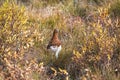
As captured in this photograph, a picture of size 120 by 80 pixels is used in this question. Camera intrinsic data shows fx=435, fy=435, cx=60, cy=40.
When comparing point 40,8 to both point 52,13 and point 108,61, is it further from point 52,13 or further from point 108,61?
point 108,61

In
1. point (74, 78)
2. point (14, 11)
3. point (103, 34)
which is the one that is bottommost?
point (74, 78)

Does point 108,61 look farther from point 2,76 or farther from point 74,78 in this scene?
point 2,76

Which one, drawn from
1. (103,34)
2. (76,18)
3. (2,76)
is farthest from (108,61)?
(76,18)

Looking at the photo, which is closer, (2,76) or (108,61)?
(2,76)

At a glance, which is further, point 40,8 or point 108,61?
point 40,8

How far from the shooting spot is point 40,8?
8.09 metres

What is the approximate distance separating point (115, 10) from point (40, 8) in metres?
1.45

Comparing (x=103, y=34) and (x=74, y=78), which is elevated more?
(x=103, y=34)

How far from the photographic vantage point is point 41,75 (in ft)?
17.8

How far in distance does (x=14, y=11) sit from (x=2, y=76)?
121cm

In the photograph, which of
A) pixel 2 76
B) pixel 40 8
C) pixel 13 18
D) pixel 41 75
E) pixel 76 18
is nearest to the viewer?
pixel 2 76

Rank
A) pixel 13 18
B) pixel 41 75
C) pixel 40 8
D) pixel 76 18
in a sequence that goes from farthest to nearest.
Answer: pixel 40 8
pixel 76 18
pixel 13 18
pixel 41 75

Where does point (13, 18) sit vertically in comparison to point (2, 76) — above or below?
above

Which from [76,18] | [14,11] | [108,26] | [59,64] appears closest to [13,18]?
[14,11]
